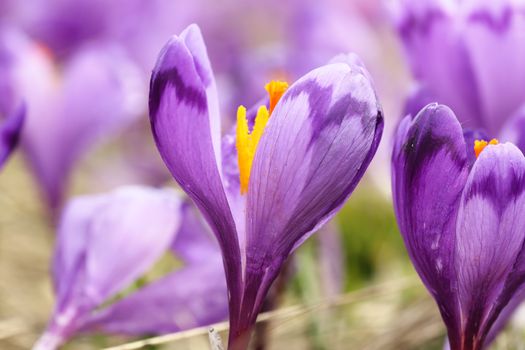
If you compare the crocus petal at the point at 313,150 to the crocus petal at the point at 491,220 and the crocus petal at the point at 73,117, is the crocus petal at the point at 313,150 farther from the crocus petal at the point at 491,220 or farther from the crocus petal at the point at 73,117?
the crocus petal at the point at 73,117

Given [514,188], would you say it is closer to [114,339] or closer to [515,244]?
[515,244]

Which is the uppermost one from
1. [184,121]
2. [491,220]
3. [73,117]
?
[73,117]

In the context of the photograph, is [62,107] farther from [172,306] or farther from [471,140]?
[471,140]

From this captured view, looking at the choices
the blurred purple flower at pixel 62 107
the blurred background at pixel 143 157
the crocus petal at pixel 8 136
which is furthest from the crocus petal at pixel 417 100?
the blurred purple flower at pixel 62 107

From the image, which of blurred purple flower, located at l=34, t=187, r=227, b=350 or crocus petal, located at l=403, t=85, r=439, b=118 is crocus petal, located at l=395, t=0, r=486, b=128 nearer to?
crocus petal, located at l=403, t=85, r=439, b=118

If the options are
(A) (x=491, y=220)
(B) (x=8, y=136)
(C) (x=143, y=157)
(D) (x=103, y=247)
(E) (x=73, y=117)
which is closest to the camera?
(A) (x=491, y=220)

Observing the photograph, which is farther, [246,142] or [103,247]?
[103,247]

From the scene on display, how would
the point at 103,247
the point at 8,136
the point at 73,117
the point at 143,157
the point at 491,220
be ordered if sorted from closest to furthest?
1. the point at 491,220
2. the point at 8,136
3. the point at 103,247
4. the point at 73,117
5. the point at 143,157

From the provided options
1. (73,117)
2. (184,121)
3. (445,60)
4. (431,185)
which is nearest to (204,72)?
(184,121)
